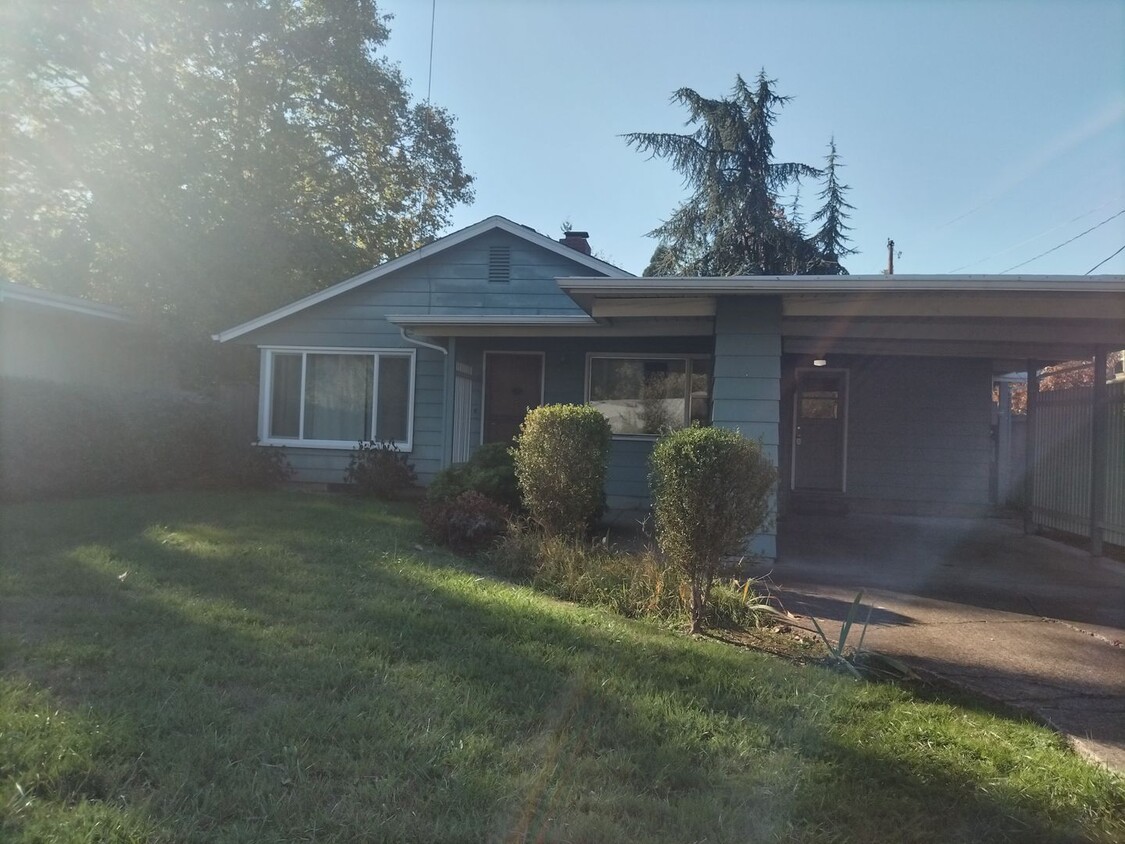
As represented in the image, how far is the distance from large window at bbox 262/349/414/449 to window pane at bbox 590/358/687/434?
3092 mm

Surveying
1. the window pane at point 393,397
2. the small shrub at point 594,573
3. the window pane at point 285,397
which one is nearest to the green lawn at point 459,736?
the small shrub at point 594,573

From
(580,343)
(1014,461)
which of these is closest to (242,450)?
(580,343)

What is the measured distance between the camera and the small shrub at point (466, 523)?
836 cm

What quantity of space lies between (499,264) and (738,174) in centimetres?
1102

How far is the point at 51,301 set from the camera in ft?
44.0

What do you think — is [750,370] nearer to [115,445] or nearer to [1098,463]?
[1098,463]

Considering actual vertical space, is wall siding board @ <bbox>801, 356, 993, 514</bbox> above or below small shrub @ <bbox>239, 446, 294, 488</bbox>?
above

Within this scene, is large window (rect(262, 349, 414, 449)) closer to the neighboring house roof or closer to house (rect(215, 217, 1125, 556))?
house (rect(215, 217, 1125, 556))

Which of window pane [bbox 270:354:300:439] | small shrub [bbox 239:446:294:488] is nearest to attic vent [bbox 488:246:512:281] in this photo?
window pane [bbox 270:354:300:439]

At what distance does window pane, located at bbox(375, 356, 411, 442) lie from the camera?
13484mm

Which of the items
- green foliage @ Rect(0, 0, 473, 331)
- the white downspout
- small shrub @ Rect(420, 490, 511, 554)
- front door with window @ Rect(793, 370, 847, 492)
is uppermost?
green foliage @ Rect(0, 0, 473, 331)

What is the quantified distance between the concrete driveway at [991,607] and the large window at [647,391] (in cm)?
236

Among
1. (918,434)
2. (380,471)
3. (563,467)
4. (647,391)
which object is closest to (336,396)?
(380,471)

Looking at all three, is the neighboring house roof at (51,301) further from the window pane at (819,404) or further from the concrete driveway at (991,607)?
the window pane at (819,404)
